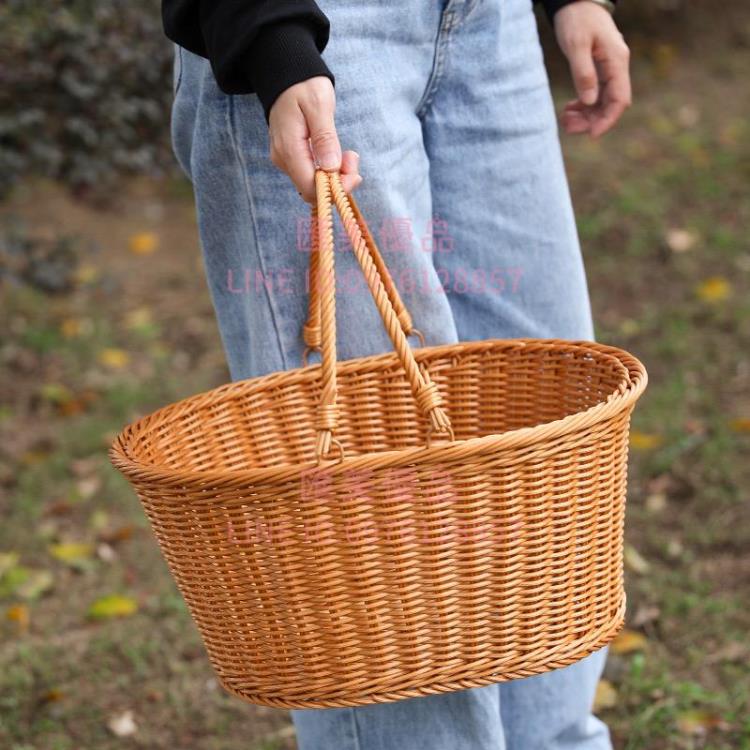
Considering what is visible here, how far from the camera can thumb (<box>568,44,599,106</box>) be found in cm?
158

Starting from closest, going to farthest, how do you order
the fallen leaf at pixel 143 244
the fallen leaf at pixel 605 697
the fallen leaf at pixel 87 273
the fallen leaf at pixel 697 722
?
1. the fallen leaf at pixel 697 722
2. the fallen leaf at pixel 605 697
3. the fallen leaf at pixel 87 273
4. the fallen leaf at pixel 143 244

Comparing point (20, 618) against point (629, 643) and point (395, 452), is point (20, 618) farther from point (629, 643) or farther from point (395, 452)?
point (395, 452)

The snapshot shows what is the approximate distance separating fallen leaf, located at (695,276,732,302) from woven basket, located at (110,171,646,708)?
2.31 meters

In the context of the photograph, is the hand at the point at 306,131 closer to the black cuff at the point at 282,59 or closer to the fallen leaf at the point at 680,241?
the black cuff at the point at 282,59

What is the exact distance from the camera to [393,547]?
116 cm

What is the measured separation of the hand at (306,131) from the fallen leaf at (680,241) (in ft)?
9.29

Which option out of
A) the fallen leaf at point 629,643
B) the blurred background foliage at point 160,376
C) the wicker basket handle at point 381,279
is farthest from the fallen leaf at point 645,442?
the wicker basket handle at point 381,279

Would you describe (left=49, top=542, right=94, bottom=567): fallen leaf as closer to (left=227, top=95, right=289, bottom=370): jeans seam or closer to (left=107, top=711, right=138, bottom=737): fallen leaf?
(left=107, top=711, right=138, bottom=737): fallen leaf

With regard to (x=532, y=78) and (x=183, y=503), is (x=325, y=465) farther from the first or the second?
(x=532, y=78)

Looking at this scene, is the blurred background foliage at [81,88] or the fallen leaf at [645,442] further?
the blurred background foliage at [81,88]

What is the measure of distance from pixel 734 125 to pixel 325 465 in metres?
4.11

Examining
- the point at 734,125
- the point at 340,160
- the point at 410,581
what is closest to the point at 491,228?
the point at 340,160

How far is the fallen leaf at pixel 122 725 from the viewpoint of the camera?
201 centimetres

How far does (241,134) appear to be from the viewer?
131 centimetres
